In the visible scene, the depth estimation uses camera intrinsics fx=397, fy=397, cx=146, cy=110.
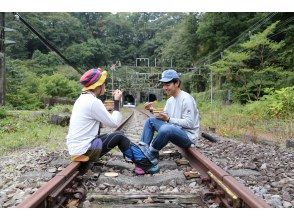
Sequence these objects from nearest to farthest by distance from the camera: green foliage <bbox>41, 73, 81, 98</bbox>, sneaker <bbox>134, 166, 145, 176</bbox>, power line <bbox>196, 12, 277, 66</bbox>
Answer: sneaker <bbox>134, 166, 145, 176</bbox> → power line <bbox>196, 12, 277, 66</bbox> → green foliage <bbox>41, 73, 81, 98</bbox>

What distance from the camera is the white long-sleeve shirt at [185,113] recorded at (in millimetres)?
5180

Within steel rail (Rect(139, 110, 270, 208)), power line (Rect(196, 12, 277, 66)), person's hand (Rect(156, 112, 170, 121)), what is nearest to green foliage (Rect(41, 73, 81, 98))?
power line (Rect(196, 12, 277, 66))

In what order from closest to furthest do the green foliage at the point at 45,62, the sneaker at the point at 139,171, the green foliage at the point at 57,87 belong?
the sneaker at the point at 139,171 < the green foliage at the point at 57,87 < the green foliage at the point at 45,62

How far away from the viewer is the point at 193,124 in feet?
17.3

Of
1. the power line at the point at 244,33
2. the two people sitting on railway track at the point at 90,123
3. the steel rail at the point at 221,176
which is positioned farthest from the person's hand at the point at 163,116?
the power line at the point at 244,33

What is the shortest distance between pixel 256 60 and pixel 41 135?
16.6 metres

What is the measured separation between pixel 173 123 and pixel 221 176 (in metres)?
1.76

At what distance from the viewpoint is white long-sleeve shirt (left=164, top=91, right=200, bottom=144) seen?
518 centimetres

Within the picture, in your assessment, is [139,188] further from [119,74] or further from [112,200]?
[119,74]

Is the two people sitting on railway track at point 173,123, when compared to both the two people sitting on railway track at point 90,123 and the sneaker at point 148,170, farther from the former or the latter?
the two people sitting on railway track at point 90,123

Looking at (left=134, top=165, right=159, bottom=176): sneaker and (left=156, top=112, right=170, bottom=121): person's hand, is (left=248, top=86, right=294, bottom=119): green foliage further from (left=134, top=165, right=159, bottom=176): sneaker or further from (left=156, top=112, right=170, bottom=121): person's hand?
(left=134, top=165, right=159, bottom=176): sneaker

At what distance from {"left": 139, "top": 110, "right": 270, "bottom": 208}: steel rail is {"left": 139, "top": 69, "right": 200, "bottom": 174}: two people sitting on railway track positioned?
10.0 inches

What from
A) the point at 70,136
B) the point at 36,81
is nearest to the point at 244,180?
the point at 70,136

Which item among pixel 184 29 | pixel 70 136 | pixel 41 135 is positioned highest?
pixel 184 29
